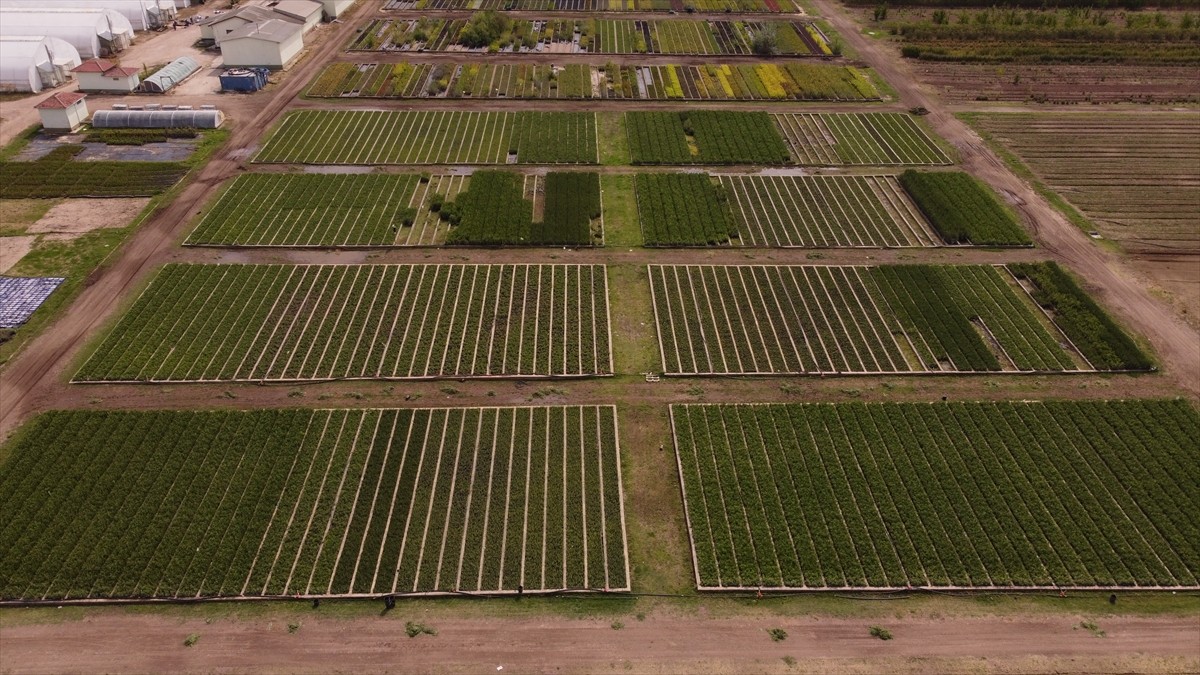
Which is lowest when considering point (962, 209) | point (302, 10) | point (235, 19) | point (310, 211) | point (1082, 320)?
point (1082, 320)

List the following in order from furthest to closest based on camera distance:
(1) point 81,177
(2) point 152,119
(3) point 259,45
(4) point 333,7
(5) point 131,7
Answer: (4) point 333,7, (5) point 131,7, (3) point 259,45, (2) point 152,119, (1) point 81,177

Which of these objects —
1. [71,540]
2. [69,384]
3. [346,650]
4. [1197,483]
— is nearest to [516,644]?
[346,650]

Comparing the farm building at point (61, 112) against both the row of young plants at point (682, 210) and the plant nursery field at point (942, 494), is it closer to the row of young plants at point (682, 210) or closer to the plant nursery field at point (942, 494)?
the row of young plants at point (682, 210)

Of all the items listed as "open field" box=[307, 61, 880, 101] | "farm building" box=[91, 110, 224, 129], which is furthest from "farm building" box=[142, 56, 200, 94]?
"open field" box=[307, 61, 880, 101]

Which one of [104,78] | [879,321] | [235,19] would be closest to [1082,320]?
[879,321]

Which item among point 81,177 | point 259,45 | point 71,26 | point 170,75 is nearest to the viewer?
point 81,177

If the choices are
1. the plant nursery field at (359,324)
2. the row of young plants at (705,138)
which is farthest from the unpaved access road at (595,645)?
the row of young plants at (705,138)

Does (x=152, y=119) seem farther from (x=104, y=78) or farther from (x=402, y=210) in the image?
(x=402, y=210)
